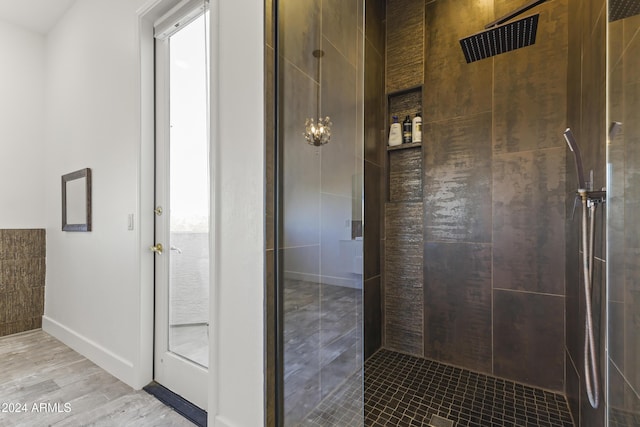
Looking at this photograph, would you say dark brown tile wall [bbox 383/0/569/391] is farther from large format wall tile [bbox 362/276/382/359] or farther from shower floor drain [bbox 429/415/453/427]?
shower floor drain [bbox 429/415/453/427]

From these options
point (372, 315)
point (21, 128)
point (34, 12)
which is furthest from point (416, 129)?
point (21, 128)

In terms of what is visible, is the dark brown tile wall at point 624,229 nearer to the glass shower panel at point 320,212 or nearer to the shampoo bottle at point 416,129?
the glass shower panel at point 320,212

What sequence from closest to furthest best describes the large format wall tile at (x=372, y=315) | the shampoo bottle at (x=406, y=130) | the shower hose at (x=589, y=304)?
1. the shower hose at (x=589, y=304)
2. the large format wall tile at (x=372, y=315)
3. the shampoo bottle at (x=406, y=130)

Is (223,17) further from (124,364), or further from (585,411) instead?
(585,411)

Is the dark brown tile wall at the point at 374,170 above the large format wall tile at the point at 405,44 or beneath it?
beneath

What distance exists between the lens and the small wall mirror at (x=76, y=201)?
2.18 meters

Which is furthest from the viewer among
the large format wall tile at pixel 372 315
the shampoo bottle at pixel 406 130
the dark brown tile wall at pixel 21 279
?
the dark brown tile wall at pixel 21 279

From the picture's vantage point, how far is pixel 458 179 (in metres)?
2.04

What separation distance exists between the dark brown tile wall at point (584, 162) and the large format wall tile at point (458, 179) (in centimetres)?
43

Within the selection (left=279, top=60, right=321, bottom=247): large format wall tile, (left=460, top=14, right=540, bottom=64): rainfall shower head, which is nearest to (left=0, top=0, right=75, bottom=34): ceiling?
(left=279, top=60, right=321, bottom=247): large format wall tile

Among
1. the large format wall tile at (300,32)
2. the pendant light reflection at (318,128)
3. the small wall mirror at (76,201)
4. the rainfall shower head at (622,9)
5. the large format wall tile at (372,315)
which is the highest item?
the large format wall tile at (300,32)

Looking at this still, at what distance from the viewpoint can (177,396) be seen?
1.66 metres

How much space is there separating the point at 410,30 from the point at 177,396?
3.01m

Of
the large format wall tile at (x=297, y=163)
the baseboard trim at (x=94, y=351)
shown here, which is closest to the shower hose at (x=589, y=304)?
the large format wall tile at (x=297, y=163)
